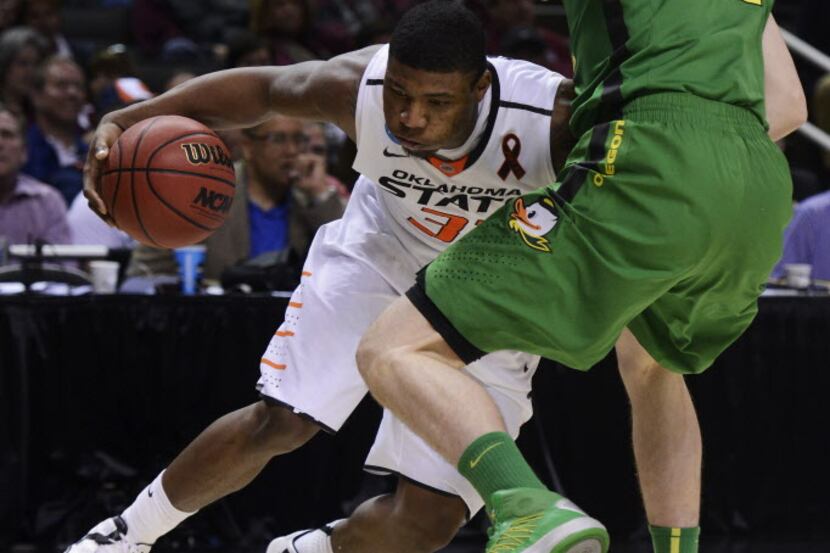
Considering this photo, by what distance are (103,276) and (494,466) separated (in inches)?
98.6

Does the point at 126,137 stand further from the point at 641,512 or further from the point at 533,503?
the point at 641,512

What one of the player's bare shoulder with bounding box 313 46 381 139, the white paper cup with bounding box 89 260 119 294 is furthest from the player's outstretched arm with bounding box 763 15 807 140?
the white paper cup with bounding box 89 260 119 294

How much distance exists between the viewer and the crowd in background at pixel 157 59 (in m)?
5.87

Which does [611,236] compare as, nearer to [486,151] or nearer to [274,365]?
A: [486,151]

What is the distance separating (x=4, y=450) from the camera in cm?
446

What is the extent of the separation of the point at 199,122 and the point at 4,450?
1608 mm

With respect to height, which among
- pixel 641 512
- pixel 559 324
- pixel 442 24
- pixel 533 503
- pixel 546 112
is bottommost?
pixel 641 512

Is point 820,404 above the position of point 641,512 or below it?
above

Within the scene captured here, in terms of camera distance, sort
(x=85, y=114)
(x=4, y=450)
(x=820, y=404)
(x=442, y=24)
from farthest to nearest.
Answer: (x=85, y=114) < (x=820, y=404) < (x=4, y=450) < (x=442, y=24)

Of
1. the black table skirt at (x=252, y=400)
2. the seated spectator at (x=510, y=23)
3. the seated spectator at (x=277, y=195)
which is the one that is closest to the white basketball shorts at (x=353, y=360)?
the black table skirt at (x=252, y=400)

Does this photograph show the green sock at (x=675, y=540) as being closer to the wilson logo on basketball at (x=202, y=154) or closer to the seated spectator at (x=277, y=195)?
the wilson logo on basketball at (x=202, y=154)

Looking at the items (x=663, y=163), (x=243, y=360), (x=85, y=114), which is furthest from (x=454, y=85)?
(x=85, y=114)

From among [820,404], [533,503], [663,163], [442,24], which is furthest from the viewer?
[820,404]

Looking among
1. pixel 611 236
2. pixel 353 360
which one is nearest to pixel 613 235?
pixel 611 236
